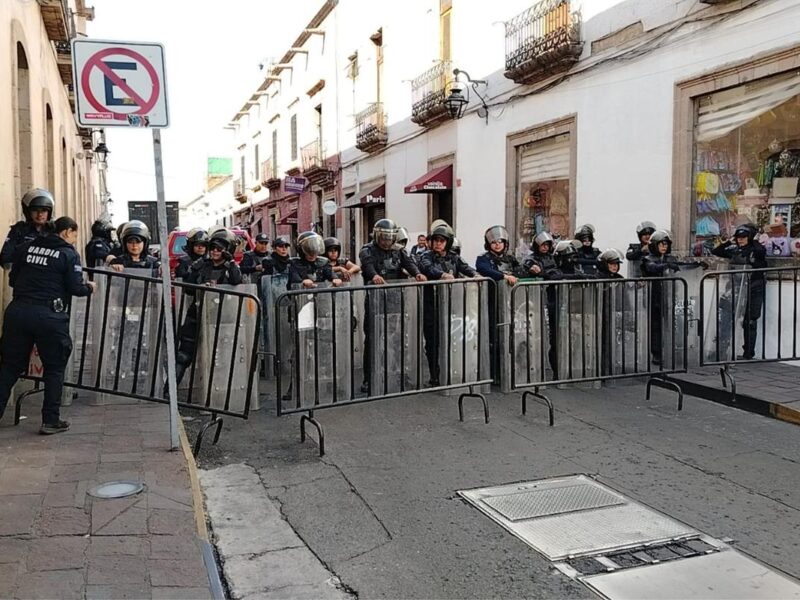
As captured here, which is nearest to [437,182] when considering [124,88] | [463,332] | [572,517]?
[463,332]

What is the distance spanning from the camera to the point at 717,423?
664 centimetres

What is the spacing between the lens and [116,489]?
434cm

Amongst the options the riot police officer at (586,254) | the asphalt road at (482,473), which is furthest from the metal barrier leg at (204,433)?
the riot police officer at (586,254)

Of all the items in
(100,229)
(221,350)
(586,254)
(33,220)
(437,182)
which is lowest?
(221,350)

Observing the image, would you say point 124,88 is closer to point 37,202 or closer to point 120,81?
Result: point 120,81

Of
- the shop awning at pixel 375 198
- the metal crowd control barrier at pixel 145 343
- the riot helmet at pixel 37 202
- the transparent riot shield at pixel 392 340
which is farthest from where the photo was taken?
the shop awning at pixel 375 198

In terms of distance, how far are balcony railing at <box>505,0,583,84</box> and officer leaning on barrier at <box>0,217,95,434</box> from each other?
31.8 ft

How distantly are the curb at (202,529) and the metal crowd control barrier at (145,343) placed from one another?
3.10 ft

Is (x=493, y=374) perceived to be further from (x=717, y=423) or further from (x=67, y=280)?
(x=67, y=280)

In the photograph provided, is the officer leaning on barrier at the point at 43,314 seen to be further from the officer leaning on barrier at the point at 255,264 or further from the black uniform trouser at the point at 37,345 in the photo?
the officer leaning on barrier at the point at 255,264

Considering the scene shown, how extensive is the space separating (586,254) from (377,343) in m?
4.30

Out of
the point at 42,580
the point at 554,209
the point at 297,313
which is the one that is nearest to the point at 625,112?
the point at 554,209

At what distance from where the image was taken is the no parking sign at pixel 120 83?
4758 mm

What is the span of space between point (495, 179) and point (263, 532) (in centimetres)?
1279
